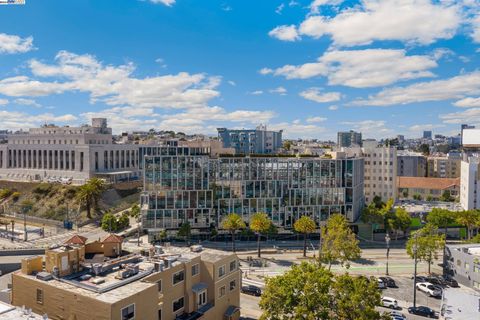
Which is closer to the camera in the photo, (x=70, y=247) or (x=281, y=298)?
(x=281, y=298)

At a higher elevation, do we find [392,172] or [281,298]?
[392,172]

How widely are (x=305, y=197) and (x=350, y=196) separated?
34.5ft

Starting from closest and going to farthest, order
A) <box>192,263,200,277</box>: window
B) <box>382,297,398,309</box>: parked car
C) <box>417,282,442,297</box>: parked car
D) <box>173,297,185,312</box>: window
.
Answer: <box>173,297,185,312</box>: window < <box>192,263,200,277</box>: window < <box>382,297,398,309</box>: parked car < <box>417,282,442,297</box>: parked car

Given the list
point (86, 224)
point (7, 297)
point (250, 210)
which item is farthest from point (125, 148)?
point (7, 297)

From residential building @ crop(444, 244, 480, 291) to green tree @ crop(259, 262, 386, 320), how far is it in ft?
118

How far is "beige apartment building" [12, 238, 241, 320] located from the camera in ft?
97.5

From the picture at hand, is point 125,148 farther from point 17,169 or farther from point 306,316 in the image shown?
point 306,316

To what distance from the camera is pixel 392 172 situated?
378 feet

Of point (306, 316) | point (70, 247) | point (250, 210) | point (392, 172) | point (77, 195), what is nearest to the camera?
point (306, 316)

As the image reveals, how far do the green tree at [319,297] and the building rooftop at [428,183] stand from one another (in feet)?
376

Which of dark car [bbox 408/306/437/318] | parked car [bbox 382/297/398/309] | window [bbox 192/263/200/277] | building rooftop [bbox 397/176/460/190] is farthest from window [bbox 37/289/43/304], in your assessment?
building rooftop [bbox 397/176/460/190]

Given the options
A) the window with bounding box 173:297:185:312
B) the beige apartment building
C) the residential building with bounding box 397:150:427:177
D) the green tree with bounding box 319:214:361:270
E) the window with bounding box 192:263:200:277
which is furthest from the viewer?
the residential building with bounding box 397:150:427:177

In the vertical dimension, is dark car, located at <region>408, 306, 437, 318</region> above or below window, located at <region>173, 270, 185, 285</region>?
below

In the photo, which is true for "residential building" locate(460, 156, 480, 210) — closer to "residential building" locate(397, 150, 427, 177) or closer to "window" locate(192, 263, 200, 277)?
"residential building" locate(397, 150, 427, 177)
